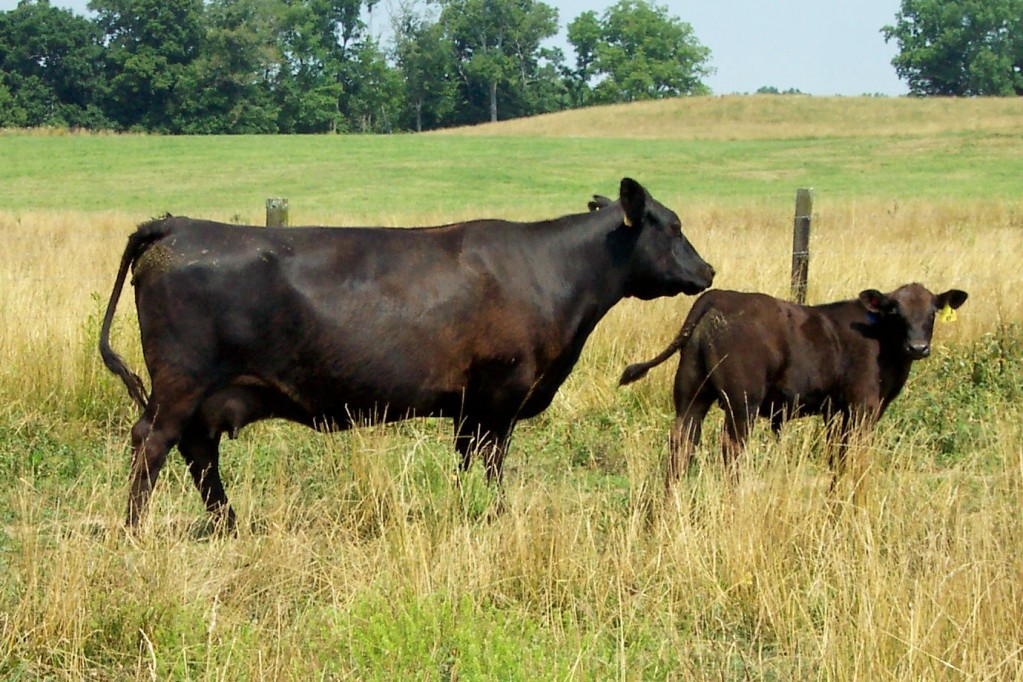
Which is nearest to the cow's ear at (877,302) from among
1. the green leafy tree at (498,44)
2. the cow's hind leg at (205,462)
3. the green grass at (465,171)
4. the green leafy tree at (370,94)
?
the cow's hind leg at (205,462)

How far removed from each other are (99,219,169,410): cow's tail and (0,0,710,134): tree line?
74.4 metres

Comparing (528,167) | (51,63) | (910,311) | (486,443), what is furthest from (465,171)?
(51,63)

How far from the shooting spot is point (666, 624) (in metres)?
4.47

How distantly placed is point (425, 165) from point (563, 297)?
40.4m

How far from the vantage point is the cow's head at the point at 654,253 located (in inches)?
276

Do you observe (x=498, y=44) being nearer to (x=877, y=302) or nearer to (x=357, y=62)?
(x=357, y=62)

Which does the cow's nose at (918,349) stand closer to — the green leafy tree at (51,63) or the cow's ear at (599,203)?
the cow's ear at (599,203)

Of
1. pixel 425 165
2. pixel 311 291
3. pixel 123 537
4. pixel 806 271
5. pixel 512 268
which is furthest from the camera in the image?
pixel 425 165

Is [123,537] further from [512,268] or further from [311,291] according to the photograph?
[512,268]

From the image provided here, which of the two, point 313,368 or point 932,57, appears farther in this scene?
point 932,57

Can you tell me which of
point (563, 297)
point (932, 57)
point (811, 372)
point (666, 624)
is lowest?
point (666, 624)

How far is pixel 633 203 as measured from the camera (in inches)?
272

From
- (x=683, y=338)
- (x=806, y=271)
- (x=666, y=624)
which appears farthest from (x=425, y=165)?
(x=666, y=624)

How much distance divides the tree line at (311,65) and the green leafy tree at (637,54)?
0.14m
